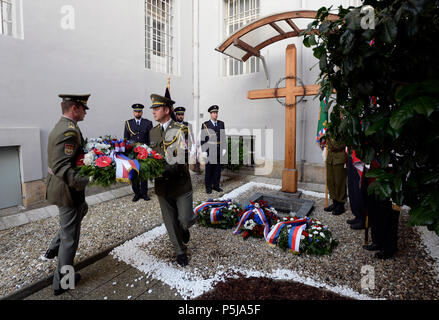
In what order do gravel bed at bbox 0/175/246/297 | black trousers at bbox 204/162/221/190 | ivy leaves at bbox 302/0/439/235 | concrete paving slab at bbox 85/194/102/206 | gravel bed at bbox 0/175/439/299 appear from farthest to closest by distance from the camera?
black trousers at bbox 204/162/221/190 → concrete paving slab at bbox 85/194/102/206 → gravel bed at bbox 0/175/246/297 → gravel bed at bbox 0/175/439/299 → ivy leaves at bbox 302/0/439/235

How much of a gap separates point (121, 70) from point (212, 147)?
317cm

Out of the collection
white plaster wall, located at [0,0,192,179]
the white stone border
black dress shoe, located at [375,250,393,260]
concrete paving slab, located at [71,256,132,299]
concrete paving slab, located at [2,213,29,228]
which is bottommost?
concrete paving slab, located at [71,256,132,299]

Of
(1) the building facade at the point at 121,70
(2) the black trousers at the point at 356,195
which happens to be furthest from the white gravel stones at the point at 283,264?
(1) the building facade at the point at 121,70

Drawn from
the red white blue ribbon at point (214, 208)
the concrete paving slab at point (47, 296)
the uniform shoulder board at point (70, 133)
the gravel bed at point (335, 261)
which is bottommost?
the concrete paving slab at point (47, 296)

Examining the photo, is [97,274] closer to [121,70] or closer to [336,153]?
[336,153]

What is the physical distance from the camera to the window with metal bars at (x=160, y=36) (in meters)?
7.43

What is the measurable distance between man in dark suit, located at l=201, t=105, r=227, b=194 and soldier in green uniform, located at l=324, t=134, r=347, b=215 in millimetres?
2822

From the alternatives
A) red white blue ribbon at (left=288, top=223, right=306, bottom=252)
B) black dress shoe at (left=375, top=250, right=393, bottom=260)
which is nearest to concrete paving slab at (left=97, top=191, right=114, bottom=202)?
red white blue ribbon at (left=288, top=223, right=306, bottom=252)

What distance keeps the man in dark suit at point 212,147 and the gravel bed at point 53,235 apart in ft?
5.32

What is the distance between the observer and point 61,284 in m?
2.49

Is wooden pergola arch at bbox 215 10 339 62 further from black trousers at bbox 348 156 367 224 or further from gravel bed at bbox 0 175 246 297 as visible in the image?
gravel bed at bbox 0 175 246 297

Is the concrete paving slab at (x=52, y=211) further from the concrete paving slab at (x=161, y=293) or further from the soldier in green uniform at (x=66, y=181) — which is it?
the concrete paving slab at (x=161, y=293)

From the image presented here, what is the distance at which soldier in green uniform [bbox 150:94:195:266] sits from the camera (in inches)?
114

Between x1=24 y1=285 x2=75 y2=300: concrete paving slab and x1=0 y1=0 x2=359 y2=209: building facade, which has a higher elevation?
x1=0 y1=0 x2=359 y2=209: building facade
